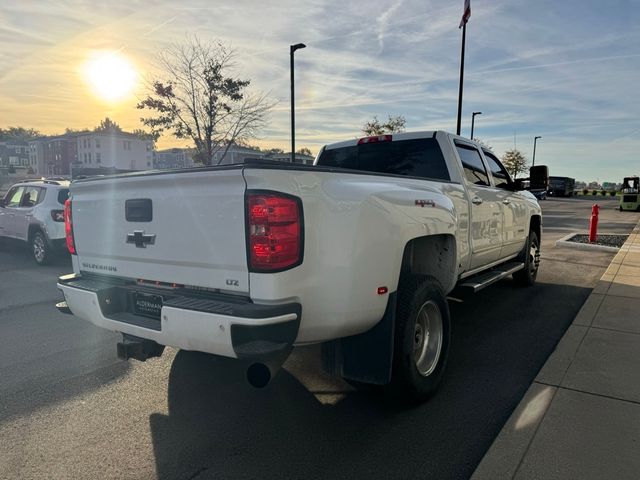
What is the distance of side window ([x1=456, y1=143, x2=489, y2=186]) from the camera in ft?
16.2

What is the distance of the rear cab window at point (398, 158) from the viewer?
4.81 m

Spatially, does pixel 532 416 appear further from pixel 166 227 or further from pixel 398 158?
pixel 398 158

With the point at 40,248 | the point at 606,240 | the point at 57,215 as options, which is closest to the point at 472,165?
the point at 57,215

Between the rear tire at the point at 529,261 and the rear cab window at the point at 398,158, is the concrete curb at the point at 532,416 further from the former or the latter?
the rear cab window at the point at 398,158

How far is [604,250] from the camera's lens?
11375 mm

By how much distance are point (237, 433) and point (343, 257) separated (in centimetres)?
136

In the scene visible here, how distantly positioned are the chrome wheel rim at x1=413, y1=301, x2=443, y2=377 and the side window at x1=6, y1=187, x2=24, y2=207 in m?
9.74

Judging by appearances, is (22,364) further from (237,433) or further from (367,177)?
(367,177)

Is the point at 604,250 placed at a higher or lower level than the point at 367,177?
lower

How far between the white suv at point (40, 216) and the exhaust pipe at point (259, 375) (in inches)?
307

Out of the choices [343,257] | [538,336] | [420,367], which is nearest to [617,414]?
[420,367]

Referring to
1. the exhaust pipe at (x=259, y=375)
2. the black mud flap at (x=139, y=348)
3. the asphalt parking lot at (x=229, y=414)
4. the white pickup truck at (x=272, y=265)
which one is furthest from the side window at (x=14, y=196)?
the exhaust pipe at (x=259, y=375)

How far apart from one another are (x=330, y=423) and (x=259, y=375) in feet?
2.61

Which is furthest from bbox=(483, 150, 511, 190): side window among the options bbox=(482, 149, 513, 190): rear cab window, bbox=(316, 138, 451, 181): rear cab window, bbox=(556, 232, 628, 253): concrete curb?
bbox=(556, 232, 628, 253): concrete curb
